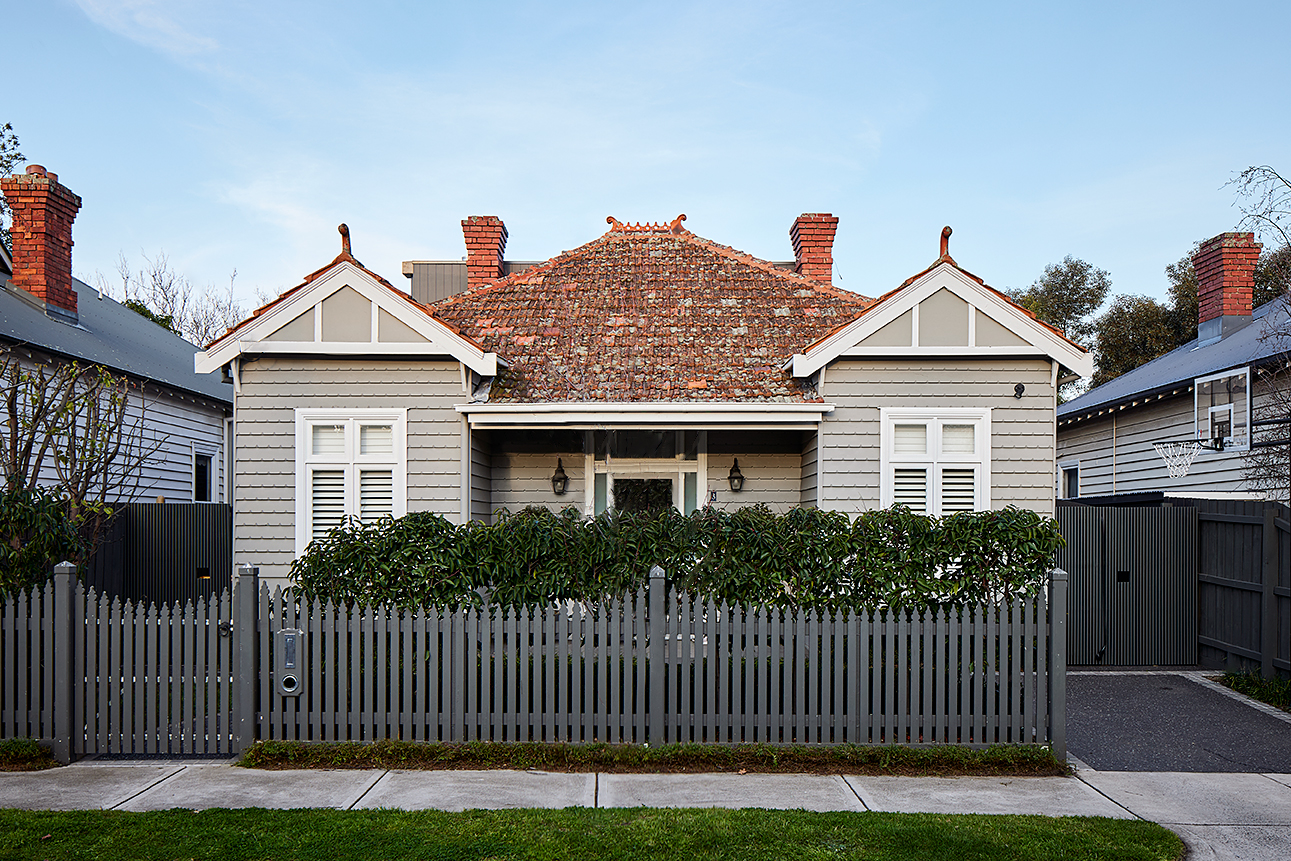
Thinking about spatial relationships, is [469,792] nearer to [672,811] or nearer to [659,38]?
[672,811]

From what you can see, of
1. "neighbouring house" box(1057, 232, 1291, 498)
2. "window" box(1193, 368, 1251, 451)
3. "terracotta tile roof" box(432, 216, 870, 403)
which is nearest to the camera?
"terracotta tile roof" box(432, 216, 870, 403)

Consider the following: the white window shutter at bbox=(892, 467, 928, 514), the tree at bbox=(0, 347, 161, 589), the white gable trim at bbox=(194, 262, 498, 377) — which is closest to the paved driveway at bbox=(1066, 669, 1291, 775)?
the white window shutter at bbox=(892, 467, 928, 514)

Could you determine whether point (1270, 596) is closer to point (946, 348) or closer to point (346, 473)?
Result: point (946, 348)

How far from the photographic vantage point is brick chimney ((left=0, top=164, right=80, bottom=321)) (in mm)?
14547

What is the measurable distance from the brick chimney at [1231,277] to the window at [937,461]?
10.2 meters

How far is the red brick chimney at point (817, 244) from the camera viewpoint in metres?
13.9

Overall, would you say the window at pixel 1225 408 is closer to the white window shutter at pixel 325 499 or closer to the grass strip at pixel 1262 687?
the grass strip at pixel 1262 687

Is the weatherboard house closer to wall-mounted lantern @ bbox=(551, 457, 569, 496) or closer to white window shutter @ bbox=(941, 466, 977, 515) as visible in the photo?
white window shutter @ bbox=(941, 466, 977, 515)

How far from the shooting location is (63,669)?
6.47m

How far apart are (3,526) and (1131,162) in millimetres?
19477

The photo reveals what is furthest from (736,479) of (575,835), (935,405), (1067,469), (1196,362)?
(1067,469)

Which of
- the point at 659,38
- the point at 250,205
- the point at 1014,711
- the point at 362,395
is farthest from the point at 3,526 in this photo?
the point at 250,205

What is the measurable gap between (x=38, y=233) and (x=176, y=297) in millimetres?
25299

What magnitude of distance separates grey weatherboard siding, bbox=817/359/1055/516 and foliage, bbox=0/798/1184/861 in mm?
5067
